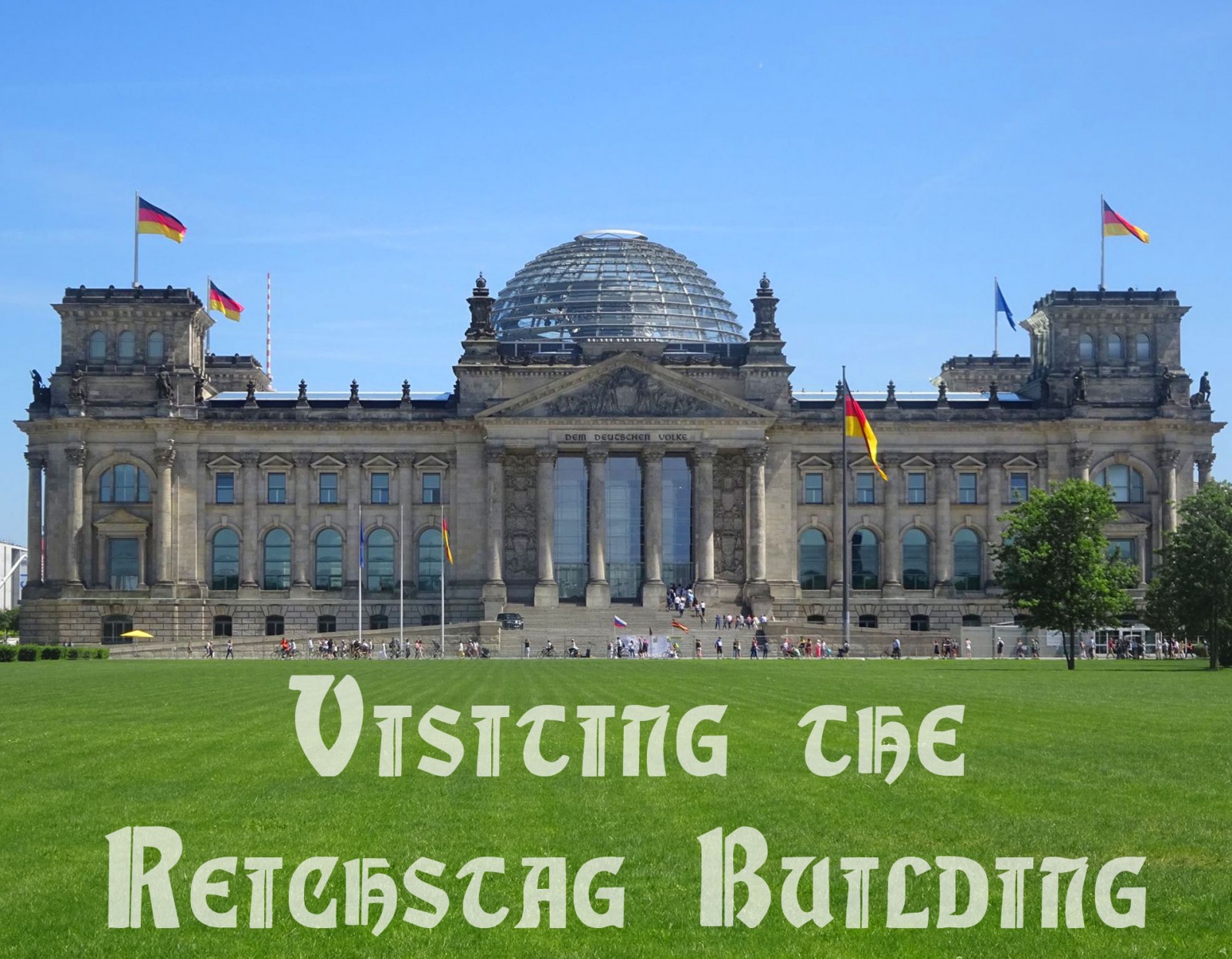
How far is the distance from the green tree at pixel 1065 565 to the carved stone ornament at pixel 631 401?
38.0 meters

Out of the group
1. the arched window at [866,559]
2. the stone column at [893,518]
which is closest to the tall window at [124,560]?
the arched window at [866,559]

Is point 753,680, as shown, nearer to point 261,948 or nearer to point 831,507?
→ point 261,948

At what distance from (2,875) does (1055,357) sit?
380 ft

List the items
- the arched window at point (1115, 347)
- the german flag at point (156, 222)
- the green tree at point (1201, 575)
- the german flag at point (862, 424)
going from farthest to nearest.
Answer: the arched window at point (1115, 347) < the german flag at point (156, 222) < the german flag at point (862, 424) < the green tree at point (1201, 575)

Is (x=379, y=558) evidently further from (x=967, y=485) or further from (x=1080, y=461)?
(x=1080, y=461)

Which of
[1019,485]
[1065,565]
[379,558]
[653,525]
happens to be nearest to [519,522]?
[653,525]

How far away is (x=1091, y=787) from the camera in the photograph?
25969mm

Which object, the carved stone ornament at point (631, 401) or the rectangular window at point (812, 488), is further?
the rectangular window at point (812, 488)

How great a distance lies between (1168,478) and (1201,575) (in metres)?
43.0

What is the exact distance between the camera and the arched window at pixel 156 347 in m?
126

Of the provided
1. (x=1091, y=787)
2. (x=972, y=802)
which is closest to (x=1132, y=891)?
(x=972, y=802)

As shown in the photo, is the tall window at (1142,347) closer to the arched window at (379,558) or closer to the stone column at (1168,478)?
the stone column at (1168,478)

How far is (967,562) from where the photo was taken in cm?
12731

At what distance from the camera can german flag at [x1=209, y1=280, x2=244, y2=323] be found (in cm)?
12900
